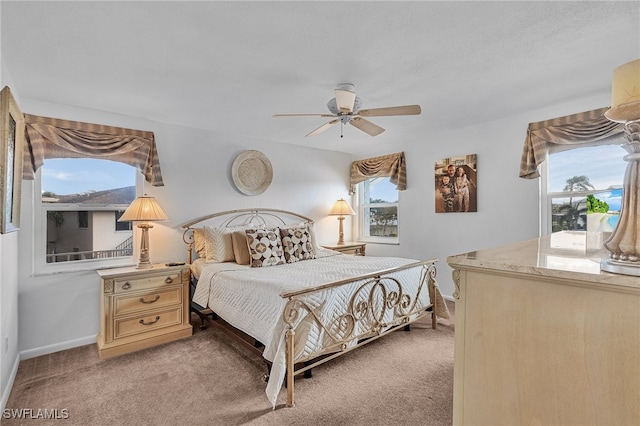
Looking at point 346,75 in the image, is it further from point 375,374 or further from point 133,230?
point 133,230

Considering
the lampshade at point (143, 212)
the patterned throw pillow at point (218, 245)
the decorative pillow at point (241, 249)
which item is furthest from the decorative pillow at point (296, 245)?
the lampshade at point (143, 212)

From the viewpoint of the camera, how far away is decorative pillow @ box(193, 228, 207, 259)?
3652 millimetres

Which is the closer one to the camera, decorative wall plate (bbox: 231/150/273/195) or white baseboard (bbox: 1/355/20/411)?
white baseboard (bbox: 1/355/20/411)

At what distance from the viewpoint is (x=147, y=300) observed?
2963 mm

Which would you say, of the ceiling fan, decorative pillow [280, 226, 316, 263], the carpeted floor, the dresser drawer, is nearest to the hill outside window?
the dresser drawer

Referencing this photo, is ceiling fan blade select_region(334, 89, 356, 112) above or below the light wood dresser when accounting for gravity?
above

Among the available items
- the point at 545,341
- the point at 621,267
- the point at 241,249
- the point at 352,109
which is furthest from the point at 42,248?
the point at 621,267

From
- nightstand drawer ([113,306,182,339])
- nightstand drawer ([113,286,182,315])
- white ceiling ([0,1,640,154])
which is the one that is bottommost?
nightstand drawer ([113,306,182,339])

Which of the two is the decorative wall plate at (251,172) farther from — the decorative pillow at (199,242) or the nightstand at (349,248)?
the nightstand at (349,248)

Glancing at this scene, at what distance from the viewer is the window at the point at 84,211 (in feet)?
9.82

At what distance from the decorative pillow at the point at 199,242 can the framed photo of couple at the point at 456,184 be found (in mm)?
3125

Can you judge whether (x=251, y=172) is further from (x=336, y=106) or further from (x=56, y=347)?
(x=56, y=347)

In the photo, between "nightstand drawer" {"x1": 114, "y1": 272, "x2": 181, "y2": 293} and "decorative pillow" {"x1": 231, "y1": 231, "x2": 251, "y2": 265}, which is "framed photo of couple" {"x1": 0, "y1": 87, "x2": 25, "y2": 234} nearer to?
"nightstand drawer" {"x1": 114, "y1": 272, "x2": 181, "y2": 293}

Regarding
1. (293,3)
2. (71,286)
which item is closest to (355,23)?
(293,3)
